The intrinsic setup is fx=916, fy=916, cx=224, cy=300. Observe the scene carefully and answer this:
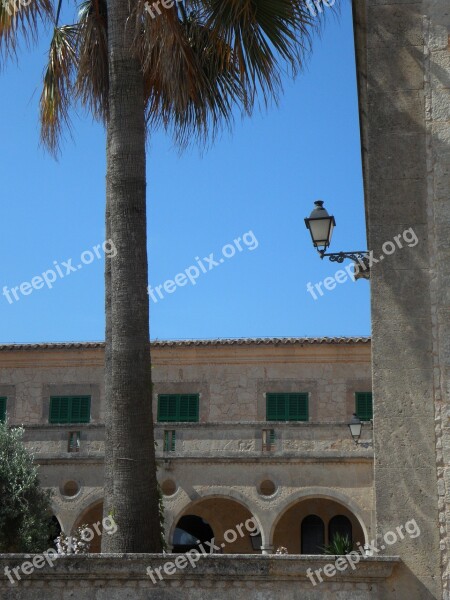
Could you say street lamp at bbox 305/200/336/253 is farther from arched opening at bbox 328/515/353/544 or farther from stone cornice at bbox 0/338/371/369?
arched opening at bbox 328/515/353/544

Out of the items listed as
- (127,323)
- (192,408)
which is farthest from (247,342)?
(127,323)

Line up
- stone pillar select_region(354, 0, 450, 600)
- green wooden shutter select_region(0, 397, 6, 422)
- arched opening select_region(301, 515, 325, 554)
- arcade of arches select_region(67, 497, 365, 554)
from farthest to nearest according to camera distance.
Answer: green wooden shutter select_region(0, 397, 6, 422) < arched opening select_region(301, 515, 325, 554) < arcade of arches select_region(67, 497, 365, 554) < stone pillar select_region(354, 0, 450, 600)

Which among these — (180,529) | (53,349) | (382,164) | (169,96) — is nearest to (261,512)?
(180,529)

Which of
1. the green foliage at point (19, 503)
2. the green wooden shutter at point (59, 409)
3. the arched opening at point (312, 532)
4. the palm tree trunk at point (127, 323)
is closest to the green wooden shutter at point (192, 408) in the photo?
the green wooden shutter at point (59, 409)

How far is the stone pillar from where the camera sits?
23.2 ft

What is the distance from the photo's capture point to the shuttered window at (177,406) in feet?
72.8

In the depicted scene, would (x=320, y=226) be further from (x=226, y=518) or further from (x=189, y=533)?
(x=189, y=533)

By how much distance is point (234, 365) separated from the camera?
22.3 meters

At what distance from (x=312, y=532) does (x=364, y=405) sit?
10.7 feet

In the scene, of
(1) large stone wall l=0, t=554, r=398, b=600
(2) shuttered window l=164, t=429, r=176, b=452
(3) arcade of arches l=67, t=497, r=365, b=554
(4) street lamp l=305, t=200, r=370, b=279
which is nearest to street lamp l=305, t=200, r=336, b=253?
(4) street lamp l=305, t=200, r=370, b=279

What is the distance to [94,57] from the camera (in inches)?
387

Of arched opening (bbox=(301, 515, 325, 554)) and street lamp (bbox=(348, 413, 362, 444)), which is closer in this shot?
street lamp (bbox=(348, 413, 362, 444))

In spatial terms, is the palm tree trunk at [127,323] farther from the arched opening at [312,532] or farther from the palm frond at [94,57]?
the arched opening at [312,532]

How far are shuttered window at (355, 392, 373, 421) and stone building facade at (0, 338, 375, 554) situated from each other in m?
0.10
